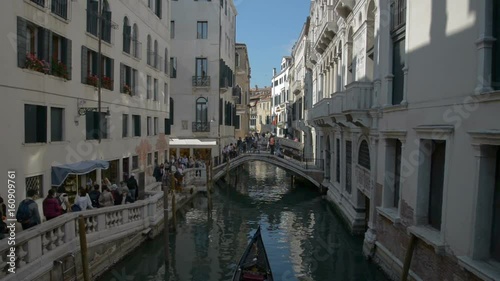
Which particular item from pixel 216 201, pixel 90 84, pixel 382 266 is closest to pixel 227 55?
pixel 216 201

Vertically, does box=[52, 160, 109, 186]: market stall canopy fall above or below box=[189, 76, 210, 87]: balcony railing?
below

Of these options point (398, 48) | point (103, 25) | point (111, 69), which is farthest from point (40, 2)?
point (398, 48)

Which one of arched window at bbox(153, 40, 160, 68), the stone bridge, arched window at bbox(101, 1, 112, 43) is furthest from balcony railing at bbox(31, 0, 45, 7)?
the stone bridge

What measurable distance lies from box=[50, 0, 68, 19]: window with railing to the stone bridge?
1409cm

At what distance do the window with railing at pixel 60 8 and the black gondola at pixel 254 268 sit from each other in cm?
796

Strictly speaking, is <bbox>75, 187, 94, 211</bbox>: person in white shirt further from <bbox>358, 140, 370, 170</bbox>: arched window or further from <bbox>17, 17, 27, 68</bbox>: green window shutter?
<bbox>358, 140, 370, 170</bbox>: arched window

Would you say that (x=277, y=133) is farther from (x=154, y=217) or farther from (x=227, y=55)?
(x=154, y=217)

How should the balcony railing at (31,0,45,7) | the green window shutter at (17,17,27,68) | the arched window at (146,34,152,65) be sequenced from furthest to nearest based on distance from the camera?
the arched window at (146,34,152,65)
the balcony railing at (31,0,45,7)
the green window shutter at (17,17,27,68)

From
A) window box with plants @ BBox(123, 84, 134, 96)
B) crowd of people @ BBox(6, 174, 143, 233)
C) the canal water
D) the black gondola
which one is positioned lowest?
the canal water

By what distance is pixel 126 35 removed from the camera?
16125mm

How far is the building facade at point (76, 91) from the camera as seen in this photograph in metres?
9.45

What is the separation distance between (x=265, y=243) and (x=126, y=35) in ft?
30.6

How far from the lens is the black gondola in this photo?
9.07 m

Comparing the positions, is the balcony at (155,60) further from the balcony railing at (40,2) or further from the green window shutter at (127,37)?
the balcony railing at (40,2)
